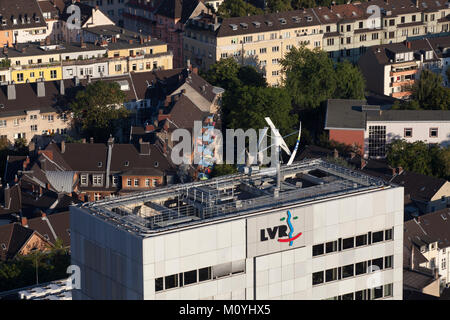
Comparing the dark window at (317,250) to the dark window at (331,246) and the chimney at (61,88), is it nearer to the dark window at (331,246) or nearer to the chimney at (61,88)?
the dark window at (331,246)

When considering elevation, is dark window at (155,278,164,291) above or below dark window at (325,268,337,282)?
above

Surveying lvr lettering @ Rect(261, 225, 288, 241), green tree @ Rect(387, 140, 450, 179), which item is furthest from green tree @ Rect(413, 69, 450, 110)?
lvr lettering @ Rect(261, 225, 288, 241)

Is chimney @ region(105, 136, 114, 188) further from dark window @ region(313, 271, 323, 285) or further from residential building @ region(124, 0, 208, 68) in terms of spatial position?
dark window @ region(313, 271, 323, 285)

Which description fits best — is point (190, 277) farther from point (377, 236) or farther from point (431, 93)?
point (431, 93)

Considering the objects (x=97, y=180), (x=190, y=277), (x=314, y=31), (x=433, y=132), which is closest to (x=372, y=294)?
(x=190, y=277)

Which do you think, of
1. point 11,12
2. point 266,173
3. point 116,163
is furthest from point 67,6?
point 266,173

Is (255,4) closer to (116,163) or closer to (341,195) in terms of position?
(116,163)

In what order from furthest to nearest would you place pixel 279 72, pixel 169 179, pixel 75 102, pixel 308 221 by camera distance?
pixel 279 72 → pixel 75 102 → pixel 169 179 → pixel 308 221
